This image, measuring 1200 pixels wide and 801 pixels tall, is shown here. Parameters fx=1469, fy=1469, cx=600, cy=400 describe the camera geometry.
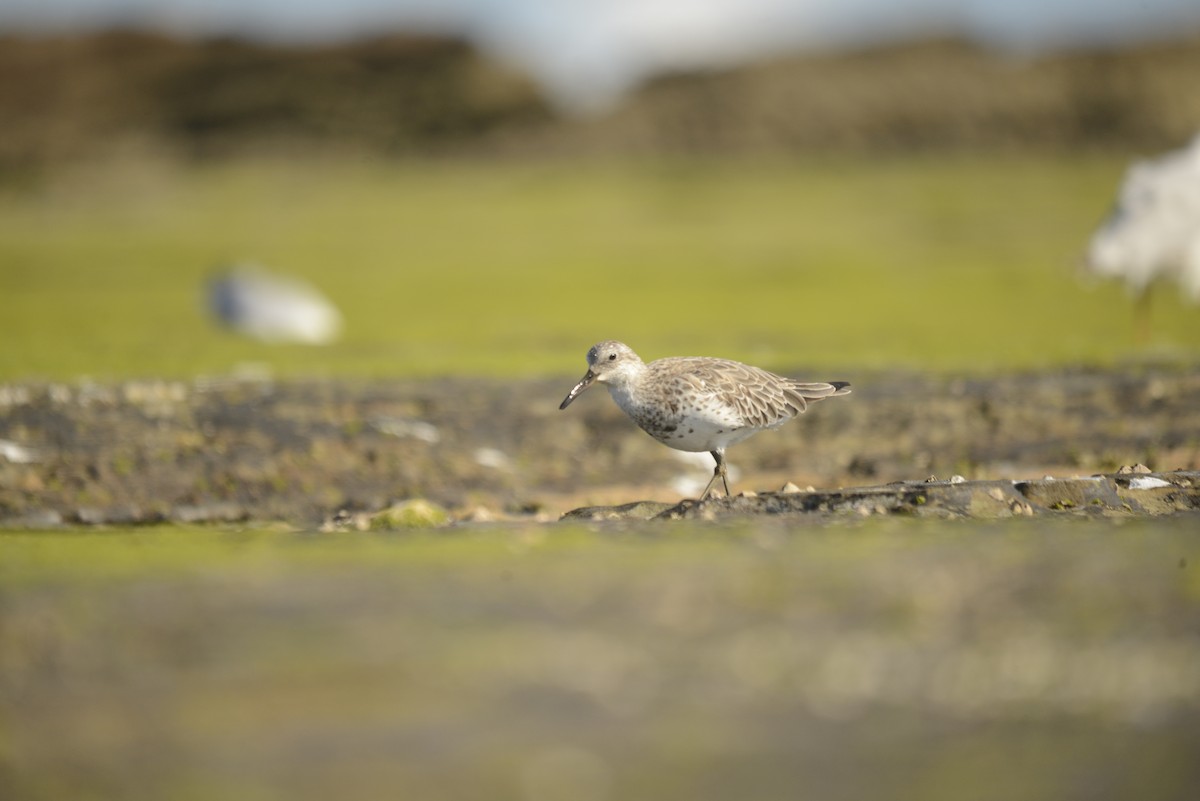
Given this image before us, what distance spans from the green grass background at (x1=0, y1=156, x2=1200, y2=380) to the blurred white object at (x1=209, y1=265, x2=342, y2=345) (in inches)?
18.9

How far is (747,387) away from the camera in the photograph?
11.3 m

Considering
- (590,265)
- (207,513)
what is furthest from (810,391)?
(590,265)

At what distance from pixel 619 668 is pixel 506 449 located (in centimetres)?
743

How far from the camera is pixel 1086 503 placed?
33.8 feet

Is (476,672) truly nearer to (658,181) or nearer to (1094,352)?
(1094,352)

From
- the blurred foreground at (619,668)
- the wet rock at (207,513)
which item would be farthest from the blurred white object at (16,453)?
the blurred foreground at (619,668)

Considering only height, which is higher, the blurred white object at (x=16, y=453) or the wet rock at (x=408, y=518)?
the blurred white object at (x=16, y=453)

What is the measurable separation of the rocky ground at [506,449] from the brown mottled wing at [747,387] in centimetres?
70

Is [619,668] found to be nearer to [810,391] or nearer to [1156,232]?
[810,391]

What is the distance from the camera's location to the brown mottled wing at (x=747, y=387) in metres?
11.0

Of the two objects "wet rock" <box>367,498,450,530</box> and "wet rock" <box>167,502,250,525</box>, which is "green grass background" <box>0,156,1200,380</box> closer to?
"wet rock" <box>167,502,250,525</box>

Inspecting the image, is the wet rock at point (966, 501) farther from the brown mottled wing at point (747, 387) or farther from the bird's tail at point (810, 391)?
the bird's tail at point (810, 391)

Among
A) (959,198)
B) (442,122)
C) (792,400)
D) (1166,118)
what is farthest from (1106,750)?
(442,122)

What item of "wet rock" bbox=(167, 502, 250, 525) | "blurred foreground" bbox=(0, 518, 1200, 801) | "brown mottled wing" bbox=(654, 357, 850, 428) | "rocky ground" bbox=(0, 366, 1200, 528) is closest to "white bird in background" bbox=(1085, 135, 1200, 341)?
"rocky ground" bbox=(0, 366, 1200, 528)
